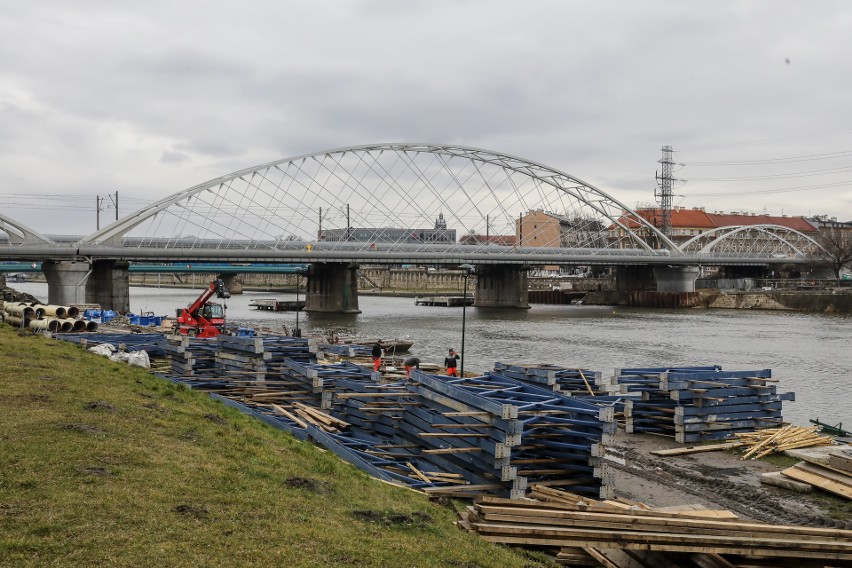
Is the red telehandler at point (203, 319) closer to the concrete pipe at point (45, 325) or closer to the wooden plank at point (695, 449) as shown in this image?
the concrete pipe at point (45, 325)

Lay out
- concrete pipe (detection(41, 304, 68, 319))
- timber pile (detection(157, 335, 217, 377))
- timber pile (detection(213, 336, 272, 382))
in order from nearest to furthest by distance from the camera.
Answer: timber pile (detection(213, 336, 272, 382)), timber pile (detection(157, 335, 217, 377)), concrete pipe (detection(41, 304, 68, 319))

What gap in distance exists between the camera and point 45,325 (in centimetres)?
3666

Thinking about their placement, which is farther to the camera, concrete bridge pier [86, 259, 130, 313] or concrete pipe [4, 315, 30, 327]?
concrete bridge pier [86, 259, 130, 313]

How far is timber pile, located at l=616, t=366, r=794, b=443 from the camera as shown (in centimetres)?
2061

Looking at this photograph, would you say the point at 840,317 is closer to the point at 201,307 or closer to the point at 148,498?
the point at 201,307

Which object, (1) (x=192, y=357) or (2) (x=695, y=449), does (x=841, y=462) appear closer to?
(2) (x=695, y=449)

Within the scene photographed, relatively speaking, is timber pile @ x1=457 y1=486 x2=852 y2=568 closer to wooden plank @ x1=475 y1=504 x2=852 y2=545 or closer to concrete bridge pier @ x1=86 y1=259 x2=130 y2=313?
wooden plank @ x1=475 y1=504 x2=852 y2=545

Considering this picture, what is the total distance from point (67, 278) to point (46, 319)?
35.3 metres

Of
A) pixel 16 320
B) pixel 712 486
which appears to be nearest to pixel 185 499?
pixel 712 486

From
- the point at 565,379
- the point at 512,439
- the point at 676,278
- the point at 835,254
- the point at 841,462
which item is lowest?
the point at 841,462

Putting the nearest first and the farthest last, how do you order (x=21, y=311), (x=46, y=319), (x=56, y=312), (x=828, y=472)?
(x=828, y=472) < (x=46, y=319) < (x=21, y=311) < (x=56, y=312)

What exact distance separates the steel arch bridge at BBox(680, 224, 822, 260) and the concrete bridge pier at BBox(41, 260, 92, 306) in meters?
86.2

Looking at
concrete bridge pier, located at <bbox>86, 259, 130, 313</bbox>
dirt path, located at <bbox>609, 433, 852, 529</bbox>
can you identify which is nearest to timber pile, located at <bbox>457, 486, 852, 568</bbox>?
dirt path, located at <bbox>609, 433, 852, 529</bbox>

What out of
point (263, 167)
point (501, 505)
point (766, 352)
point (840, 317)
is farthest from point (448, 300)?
point (501, 505)
